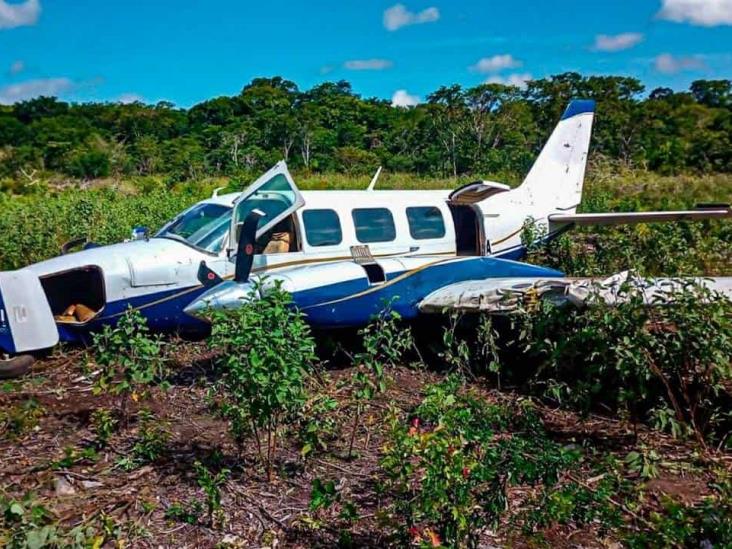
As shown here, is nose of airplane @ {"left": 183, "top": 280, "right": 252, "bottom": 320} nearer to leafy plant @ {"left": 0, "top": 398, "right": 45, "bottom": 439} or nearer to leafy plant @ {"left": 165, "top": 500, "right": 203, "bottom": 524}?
leafy plant @ {"left": 0, "top": 398, "right": 45, "bottom": 439}

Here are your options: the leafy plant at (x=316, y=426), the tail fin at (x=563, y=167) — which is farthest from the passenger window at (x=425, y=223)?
the leafy plant at (x=316, y=426)

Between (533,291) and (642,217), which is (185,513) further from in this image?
(642,217)

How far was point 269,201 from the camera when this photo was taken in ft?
25.3

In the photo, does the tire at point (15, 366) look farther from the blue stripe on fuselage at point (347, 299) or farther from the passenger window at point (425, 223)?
the passenger window at point (425, 223)

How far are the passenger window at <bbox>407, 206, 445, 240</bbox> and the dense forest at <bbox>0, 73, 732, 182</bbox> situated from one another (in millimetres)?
28614

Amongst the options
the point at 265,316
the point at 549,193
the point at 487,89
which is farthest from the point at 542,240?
the point at 487,89

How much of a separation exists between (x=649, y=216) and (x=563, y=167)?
199 centimetres

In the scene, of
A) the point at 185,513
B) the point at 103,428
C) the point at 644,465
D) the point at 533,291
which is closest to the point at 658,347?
the point at 644,465

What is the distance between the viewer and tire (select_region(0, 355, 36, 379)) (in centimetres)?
685

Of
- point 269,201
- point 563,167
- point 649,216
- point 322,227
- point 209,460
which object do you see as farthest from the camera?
point 563,167

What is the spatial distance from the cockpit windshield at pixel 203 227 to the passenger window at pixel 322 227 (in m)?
0.96

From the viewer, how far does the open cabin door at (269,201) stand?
7488 mm

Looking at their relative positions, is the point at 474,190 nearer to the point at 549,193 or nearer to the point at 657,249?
the point at 549,193

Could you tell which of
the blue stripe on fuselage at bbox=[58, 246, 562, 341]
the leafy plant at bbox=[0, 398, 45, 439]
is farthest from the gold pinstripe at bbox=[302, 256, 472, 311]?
the leafy plant at bbox=[0, 398, 45, 439]
